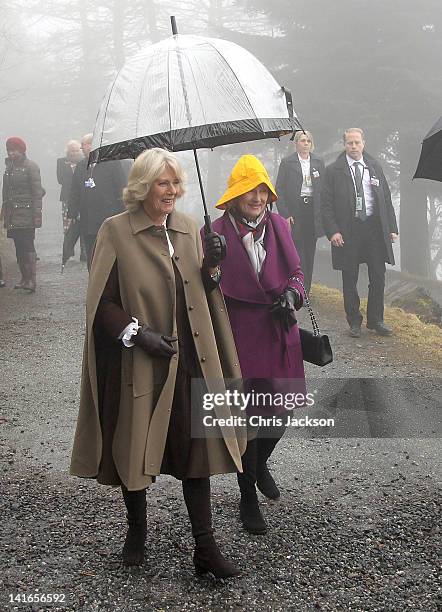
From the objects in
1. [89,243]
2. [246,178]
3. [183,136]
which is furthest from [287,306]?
[89,243]

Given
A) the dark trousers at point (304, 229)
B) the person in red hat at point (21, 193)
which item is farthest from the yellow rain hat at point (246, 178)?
the person in red hat at point (21, 193)

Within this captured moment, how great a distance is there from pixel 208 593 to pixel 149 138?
2.34 metres

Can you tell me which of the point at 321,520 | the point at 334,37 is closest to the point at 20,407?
the point at 321,520

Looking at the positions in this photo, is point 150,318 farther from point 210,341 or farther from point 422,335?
point 422,335

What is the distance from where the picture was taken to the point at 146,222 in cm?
394

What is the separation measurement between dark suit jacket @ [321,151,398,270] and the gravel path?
2.29 metres

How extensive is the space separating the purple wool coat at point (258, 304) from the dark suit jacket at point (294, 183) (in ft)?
19.2

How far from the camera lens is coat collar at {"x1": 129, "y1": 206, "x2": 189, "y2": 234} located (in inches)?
154

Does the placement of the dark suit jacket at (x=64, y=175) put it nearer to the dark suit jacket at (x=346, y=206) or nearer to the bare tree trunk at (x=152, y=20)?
the dark suit jacket at (x=346, y=206)

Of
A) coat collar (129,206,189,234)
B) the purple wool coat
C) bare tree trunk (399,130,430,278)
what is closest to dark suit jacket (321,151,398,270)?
the purple wool coat

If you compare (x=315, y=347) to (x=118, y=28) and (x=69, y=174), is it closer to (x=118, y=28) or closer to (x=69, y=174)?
(x=69, y=174)

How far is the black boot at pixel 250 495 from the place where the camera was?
14.6ft

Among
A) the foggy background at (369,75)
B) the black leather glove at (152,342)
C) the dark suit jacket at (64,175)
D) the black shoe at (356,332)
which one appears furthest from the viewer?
the foggy background at (369,75)

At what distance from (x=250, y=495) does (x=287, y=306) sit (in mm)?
1109
